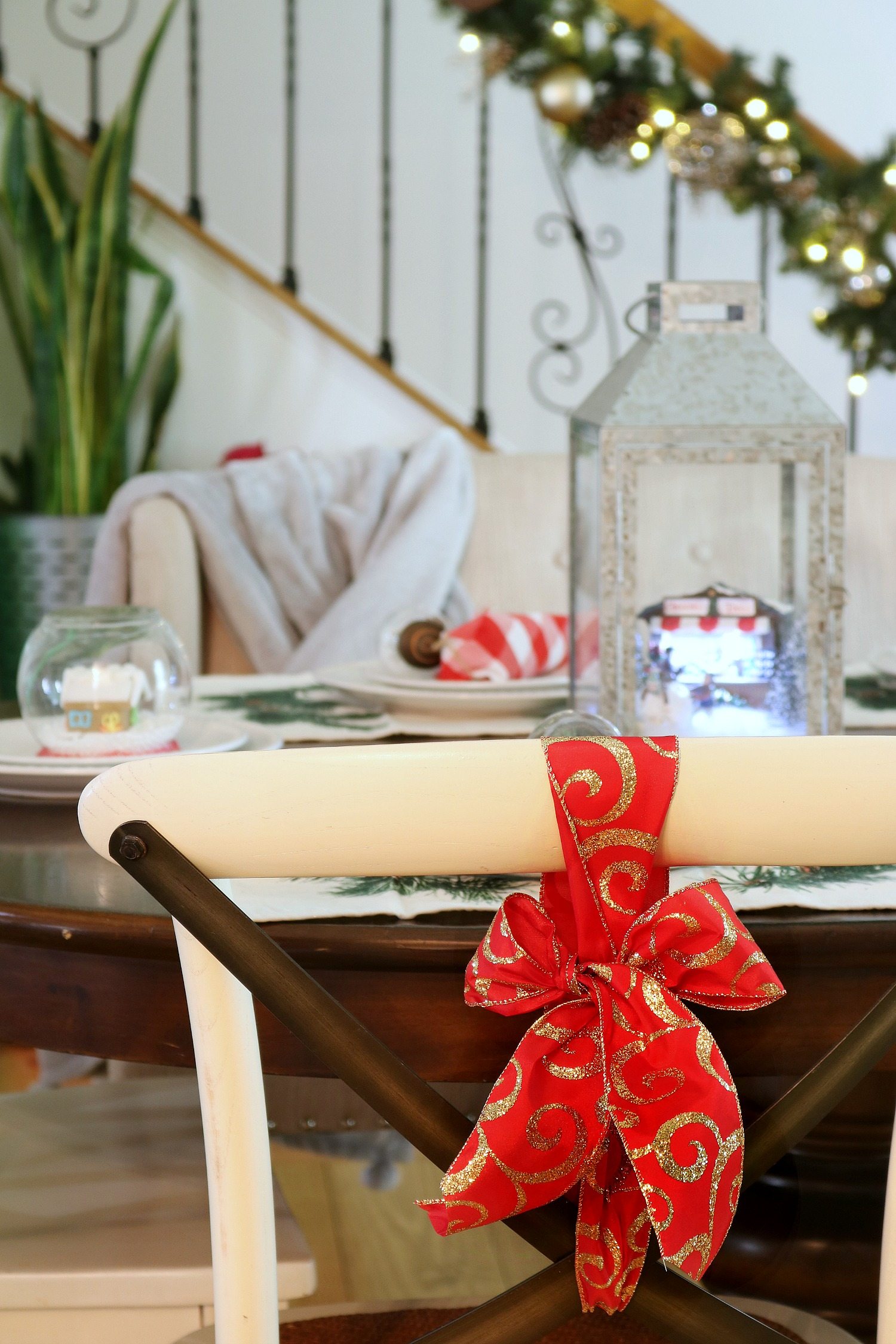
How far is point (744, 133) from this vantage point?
2.87 metres

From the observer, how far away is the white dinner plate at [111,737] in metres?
0.85

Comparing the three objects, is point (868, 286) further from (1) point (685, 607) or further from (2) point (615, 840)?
(2) point (615, 840)

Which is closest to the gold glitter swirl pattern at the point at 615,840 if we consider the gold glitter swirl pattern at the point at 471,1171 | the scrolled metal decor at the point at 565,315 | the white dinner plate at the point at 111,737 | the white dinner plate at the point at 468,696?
the gold glitter swirl pattern at the point at 471,1171

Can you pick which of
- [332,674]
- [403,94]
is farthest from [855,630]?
[403,94]

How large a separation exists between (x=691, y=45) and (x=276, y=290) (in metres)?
1.03

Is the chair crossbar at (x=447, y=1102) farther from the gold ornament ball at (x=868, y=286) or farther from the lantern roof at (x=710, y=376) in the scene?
the gold ornament ball at (x=868, y=286)

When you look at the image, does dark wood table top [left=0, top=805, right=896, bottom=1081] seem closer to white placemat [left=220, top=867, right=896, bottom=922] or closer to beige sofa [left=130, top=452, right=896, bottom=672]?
white placemat [left=220, top=867, right=896, bottom=922]

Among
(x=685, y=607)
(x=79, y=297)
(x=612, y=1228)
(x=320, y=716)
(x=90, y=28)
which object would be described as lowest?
(x=612, y=1228)

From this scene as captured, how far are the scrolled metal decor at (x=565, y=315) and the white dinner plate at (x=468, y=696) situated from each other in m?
2.51

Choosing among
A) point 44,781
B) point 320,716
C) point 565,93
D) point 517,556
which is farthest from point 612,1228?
point 565,93

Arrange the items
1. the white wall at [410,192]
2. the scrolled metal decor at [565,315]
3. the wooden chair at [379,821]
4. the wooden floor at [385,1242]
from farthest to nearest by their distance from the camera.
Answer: the scrolled metal decor at [565,315]
the white wall at [410,192]
the wooden floor at [385,1242]
the wooden chair at [379,821]

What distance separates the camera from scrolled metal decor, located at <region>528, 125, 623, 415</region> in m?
3.57

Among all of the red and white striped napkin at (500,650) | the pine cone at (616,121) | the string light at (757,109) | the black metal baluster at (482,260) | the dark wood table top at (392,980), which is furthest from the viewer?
the black metal baluster at (482,260)

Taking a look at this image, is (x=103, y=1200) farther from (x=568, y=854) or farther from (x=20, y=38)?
(x=20, y=38)
